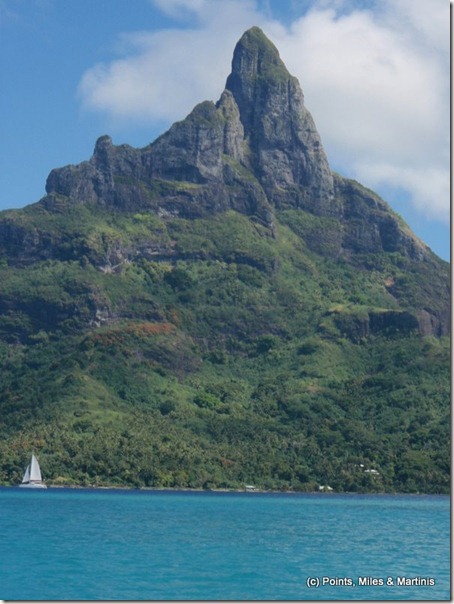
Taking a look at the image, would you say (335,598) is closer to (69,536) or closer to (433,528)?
(69,536)

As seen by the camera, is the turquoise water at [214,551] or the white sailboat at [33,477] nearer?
the turquoise water at [214,551]

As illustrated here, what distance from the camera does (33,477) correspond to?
18025 centimetres

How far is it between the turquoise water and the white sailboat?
25383 mm

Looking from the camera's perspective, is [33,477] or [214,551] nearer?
[214,551]

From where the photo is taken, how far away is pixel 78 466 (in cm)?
19388

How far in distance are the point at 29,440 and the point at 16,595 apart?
426 feet

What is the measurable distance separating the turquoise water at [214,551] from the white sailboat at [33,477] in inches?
999

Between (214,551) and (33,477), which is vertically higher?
(33,477)

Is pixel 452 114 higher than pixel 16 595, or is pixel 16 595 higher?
pixel 452 114

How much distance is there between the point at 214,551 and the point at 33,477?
9445 cm

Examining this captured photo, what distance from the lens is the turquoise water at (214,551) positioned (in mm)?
70000

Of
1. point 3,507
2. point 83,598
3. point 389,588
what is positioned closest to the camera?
point 83,598

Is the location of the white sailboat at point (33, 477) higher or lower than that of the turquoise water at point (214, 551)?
higher

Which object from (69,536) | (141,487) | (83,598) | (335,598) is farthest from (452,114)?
(141,487)
